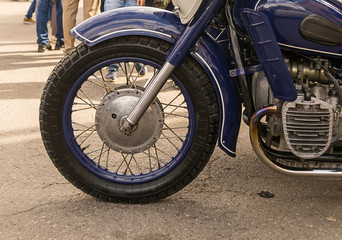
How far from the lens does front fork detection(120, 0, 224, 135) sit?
2.48 meters

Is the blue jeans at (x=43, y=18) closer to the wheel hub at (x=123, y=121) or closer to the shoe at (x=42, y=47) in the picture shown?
the shoe at (x=42, y=47)

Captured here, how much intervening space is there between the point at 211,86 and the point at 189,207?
0.66m

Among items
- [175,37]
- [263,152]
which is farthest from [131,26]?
[263,152]

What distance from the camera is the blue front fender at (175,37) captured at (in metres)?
2.55

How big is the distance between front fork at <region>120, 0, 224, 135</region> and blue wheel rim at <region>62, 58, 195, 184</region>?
9 cm

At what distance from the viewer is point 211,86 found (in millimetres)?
2611

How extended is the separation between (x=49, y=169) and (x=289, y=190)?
4.90ft

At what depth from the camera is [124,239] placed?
246 cm

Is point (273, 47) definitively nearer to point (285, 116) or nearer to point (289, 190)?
point (285, 116)

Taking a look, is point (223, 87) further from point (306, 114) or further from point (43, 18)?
point (43, 18)

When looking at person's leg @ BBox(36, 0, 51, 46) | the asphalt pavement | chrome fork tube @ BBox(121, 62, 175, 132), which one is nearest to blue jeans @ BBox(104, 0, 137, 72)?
the asphalt pavement

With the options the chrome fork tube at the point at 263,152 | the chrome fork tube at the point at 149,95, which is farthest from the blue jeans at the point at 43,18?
the chrome fork tube at the point at 263,152

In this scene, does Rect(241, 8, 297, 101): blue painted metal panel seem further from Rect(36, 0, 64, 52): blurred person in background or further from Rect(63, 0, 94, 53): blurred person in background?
Rect(36, 0, 64, 52): blurred person in background

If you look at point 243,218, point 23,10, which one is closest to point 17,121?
point 243,218
